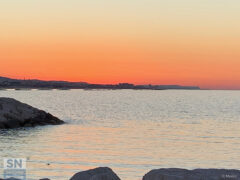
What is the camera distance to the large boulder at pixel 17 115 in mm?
39469

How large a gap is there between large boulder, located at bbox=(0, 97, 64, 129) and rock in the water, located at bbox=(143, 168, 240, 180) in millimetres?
30311

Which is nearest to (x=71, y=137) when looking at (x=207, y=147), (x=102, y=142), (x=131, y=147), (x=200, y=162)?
(x=102, y=142)

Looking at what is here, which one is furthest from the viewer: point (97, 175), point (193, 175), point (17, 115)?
point (17, 115)

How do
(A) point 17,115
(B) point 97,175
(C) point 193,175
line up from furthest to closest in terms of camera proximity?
1. (A) point 17,115
2. (B) point 97,175
3. (C) point 193,175

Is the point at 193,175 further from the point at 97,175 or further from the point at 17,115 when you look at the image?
the point at 17,115

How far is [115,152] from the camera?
27.2 metres

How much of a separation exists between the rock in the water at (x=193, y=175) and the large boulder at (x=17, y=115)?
30.3 m

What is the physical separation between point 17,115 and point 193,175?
32.5m

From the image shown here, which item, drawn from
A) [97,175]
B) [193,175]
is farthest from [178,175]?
[97,175]

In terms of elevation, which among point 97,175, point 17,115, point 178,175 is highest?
point 178,175

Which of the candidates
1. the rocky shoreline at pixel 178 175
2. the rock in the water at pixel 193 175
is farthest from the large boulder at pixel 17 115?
the rock in the water at pixel 193 175

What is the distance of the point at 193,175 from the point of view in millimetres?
10930

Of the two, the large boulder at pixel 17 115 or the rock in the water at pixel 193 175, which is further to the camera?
the large boulder at pixel 17 115

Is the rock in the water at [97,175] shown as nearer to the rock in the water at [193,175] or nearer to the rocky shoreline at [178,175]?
the rocky shoreline at [178,175]
